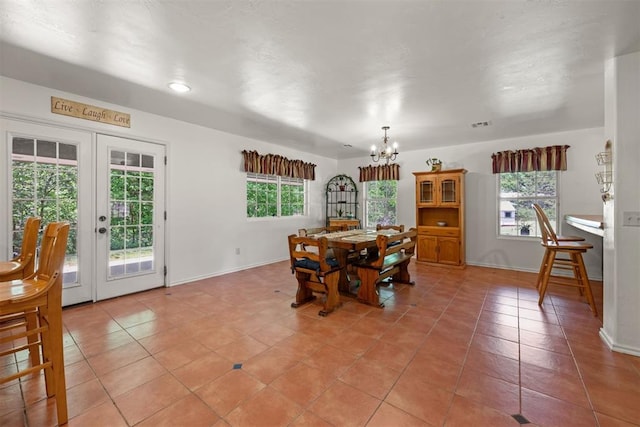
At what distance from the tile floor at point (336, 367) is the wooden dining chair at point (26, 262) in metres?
0.72

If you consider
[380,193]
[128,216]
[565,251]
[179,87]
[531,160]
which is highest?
[179,87]

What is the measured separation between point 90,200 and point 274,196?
2969 millimetres

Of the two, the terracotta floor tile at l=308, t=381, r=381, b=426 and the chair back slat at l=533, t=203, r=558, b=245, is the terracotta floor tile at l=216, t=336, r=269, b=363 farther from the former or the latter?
the chair back slat at l=533, t=203, r=558, b=245

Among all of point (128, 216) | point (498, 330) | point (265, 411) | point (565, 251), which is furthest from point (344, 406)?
point (128, 216)

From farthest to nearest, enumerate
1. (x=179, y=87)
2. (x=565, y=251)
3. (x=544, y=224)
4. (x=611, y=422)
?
(x=544, y=224)
(x=565, y=251)
(x=179, y=87)
(x=611, y=422)

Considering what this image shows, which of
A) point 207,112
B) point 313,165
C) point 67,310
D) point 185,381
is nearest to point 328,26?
point 207,112

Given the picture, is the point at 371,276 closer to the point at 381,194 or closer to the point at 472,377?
the point at 472,377

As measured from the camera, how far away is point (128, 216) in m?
3.56

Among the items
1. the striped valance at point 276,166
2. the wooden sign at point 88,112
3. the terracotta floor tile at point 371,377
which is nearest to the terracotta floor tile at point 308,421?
the terracotta floor tile at point 371,377

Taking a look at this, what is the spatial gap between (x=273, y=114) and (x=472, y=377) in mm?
3529

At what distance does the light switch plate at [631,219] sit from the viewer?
218 centimetres

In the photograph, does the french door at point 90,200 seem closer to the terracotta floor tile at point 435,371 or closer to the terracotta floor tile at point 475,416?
the terracotta floor tile at point 435,371

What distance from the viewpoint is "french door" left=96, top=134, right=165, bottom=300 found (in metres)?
3.34

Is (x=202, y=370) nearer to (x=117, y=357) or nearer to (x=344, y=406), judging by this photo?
(x=117, y=357)
